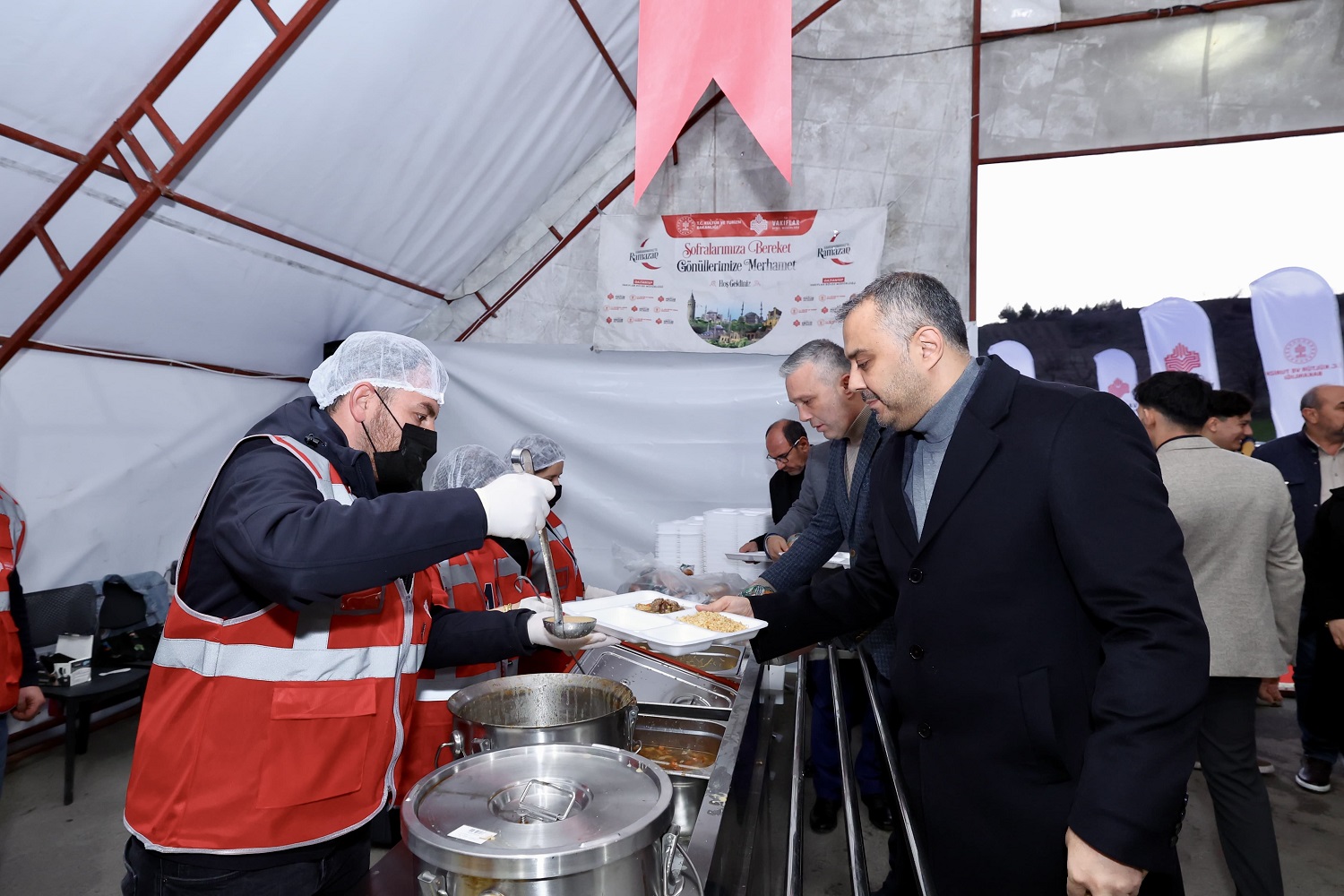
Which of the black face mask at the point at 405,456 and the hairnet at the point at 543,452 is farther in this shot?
the hairnet at the point at 543,452

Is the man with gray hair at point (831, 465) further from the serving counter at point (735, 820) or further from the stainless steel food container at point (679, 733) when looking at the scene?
the stainless steel food container at point (679, 733)

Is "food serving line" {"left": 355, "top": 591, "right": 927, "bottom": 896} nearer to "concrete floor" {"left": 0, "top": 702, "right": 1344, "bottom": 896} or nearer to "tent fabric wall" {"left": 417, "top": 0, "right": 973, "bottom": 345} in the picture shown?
"concrete floor" {"left": 0, "top": 702, "right": 1344, "bottom": 896}

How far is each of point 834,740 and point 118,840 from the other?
332 centimetres

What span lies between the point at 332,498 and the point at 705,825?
0.87 metres

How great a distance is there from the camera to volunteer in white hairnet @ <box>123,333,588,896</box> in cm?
121

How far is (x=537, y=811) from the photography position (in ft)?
3.24

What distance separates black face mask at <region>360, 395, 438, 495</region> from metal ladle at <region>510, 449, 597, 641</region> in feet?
0.69

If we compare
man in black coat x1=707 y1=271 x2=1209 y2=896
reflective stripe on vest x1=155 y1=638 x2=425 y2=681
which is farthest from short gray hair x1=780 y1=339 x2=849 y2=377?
reflective stripe on vest x1=155 y1=638 x2=425 y2=681

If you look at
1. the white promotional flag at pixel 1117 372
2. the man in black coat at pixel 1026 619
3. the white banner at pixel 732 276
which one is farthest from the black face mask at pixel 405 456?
the white promotional flag at pixel 1117 372

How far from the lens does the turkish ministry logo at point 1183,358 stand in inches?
187

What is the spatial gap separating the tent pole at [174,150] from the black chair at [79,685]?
1.68 metres

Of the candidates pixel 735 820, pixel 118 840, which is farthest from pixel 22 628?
pixel 735 820

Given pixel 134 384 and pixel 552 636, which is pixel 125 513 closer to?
pixel 134 384

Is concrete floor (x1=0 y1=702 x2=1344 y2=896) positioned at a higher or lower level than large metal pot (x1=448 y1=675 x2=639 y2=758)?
lower
